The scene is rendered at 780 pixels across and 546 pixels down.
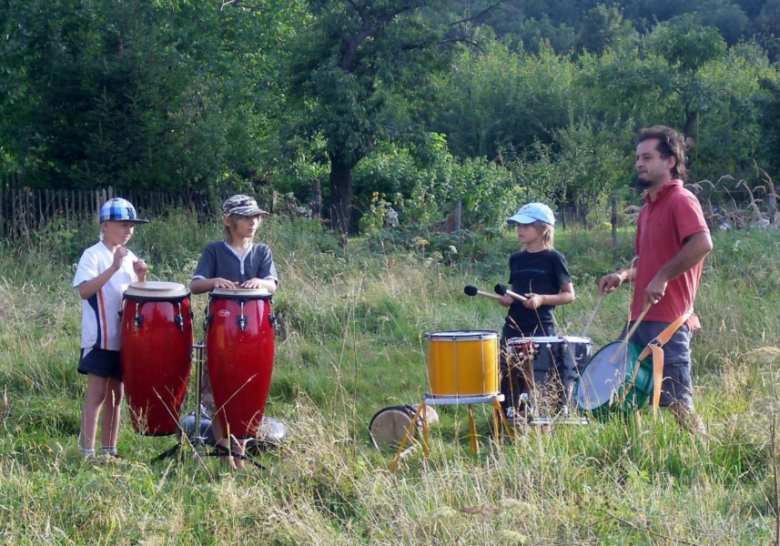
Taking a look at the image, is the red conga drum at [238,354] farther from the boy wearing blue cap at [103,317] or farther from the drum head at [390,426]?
the drum head at [390,426]

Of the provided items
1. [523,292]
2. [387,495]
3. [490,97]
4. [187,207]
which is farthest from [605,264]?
[490,97]

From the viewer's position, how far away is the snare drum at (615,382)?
4660mm

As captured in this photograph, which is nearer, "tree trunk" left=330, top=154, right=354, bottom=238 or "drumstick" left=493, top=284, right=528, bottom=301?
"drumstick" left=493, top=284, right=528, bottom=301

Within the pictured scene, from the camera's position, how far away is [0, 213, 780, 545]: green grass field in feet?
12.2

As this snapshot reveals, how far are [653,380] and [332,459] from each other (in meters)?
1.65

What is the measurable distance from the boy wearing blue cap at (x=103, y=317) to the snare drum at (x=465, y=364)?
192cm

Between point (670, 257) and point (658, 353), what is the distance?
55 centimetres

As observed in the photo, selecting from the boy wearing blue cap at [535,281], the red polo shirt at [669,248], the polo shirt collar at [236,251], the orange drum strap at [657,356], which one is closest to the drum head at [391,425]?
the boy wearing blue cap at [535,281]

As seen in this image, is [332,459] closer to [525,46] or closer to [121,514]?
[121,514]

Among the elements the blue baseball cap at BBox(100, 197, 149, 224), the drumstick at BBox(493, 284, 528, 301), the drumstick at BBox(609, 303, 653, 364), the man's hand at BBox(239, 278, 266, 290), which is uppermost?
the blue baseball cap at BBox(100, 197, 149, 224)

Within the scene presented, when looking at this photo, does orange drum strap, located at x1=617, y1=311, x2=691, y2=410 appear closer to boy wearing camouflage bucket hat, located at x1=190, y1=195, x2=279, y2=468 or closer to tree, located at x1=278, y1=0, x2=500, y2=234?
boy wearing camouflage bucket hat, located at x1=190, y1=195, x2=279, y2=468

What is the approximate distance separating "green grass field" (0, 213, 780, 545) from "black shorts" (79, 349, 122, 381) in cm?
53

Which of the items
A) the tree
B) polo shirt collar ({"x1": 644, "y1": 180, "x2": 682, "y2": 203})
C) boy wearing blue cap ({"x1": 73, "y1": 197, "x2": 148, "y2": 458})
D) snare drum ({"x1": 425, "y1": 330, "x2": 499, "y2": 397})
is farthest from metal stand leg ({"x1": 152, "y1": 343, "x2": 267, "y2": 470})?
the tree

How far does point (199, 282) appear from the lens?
5312 millimetres
